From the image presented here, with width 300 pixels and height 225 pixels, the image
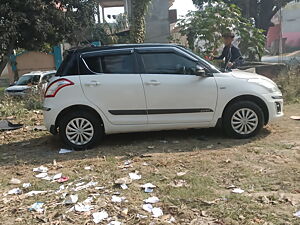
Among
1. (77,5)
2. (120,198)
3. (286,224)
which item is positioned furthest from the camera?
(77,5)

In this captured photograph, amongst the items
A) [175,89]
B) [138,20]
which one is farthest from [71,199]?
[138,20]

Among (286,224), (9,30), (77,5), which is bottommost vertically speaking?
(286,224)

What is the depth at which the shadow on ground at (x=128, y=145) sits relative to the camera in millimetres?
5613

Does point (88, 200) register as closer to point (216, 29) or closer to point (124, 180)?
point (124, 180)

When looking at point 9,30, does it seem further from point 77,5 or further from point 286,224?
point 286,224

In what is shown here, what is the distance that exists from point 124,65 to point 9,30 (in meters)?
5.15

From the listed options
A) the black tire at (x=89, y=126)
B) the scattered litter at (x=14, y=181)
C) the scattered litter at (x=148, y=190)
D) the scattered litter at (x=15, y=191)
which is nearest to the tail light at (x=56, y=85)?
the black tire at (x=89, y=126)

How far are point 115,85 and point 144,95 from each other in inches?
19.5

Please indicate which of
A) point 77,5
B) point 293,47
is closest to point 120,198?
point 77,5

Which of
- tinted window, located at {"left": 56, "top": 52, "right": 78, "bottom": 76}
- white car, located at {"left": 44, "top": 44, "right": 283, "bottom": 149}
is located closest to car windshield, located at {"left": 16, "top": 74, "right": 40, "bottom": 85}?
tinted window, located at {"left": 56, "top": 52, "right": 78, "bottom": 76}

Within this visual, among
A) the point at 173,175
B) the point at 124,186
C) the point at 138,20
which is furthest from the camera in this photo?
the point at 138,20

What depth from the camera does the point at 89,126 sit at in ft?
19.3

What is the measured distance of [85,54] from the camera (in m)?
5.90

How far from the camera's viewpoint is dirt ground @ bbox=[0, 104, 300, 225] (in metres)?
3.54
